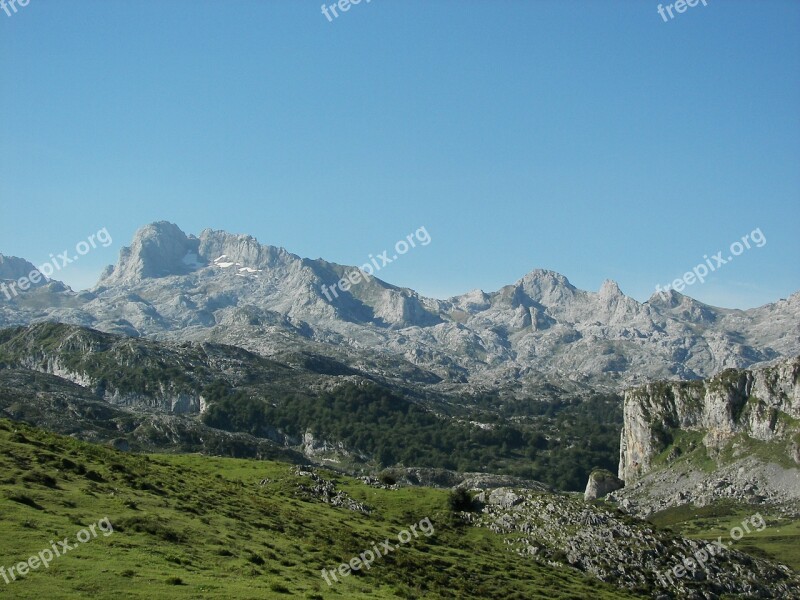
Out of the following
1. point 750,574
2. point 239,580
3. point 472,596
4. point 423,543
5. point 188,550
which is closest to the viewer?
point 239,580

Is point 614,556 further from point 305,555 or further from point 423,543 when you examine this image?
point 305,555

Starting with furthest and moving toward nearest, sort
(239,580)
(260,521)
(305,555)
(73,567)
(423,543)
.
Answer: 1. (423,543)
2. (260,521)
3. (305,555)
4. (239,580)
5. (73,567)

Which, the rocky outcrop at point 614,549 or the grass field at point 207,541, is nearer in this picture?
the grass field at point 207,541

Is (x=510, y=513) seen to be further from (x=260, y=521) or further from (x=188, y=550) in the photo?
(x=188, y=550)

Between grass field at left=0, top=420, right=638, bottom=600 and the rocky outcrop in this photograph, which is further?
the rocky outcrop

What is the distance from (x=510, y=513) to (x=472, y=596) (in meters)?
42.2

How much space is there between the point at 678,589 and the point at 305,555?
5611cm

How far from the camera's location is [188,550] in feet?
163

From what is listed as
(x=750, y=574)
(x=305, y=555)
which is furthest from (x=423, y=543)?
(x=750, y=574)

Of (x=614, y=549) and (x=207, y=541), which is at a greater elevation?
(x=614, y=549)

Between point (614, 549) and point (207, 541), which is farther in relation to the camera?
point (614, 549)

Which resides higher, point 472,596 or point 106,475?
point 106,475

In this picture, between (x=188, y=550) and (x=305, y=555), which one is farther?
(x=305, y=555)

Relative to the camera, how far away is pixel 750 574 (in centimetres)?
10356
